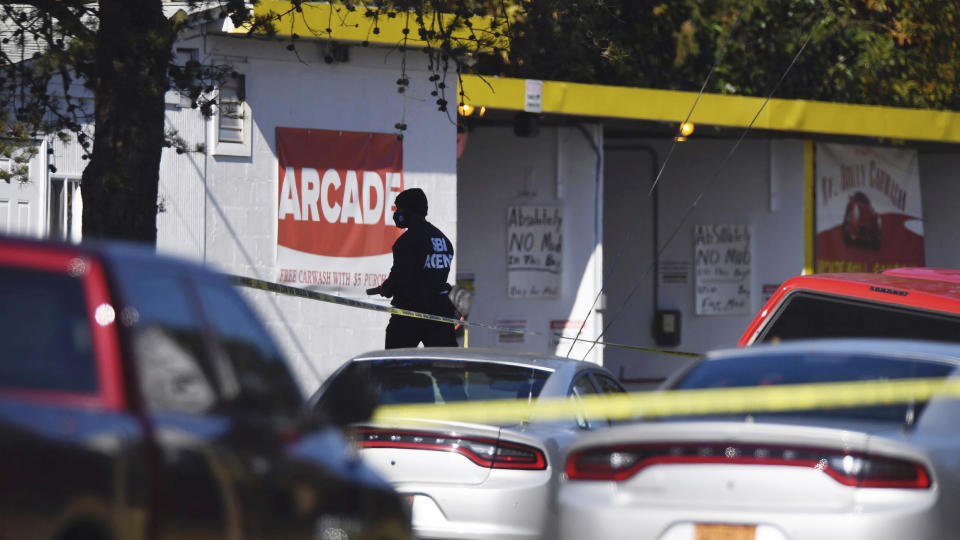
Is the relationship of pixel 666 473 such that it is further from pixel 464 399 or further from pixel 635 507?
Result: pixel 464 399

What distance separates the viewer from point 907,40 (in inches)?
984

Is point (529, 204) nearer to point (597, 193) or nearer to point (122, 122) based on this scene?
point (597, 193)

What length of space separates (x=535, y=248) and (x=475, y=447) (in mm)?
10300

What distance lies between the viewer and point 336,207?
1534 centimetres

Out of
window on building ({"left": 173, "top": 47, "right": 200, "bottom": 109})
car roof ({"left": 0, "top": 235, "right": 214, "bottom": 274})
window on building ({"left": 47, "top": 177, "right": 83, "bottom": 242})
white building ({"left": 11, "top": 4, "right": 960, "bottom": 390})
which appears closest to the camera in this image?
car roof ({"left": 0, "top": 235, "right": 214, "bottom": 274})

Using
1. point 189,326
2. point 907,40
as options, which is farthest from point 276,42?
point 907,40

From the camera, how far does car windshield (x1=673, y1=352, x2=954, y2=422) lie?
666cm

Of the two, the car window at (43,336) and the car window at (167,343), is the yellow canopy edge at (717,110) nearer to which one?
the car window at (167,343)

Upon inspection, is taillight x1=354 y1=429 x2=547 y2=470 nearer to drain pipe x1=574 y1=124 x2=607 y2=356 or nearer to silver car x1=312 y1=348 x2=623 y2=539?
silver car x1=312 y1=348 x2=623 y2=539

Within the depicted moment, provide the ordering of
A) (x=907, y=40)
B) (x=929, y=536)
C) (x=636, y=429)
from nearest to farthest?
(x=929, y=536), (x=636, y=429), (x=907, y=40)

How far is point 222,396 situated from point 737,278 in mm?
16863

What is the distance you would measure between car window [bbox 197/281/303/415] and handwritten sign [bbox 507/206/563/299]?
13374 mm

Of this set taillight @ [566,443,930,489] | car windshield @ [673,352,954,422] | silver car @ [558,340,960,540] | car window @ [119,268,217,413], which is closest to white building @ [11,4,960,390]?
car windshield @ [673,352,954,422]

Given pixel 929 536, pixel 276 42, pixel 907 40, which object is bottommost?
pixel 929 536
